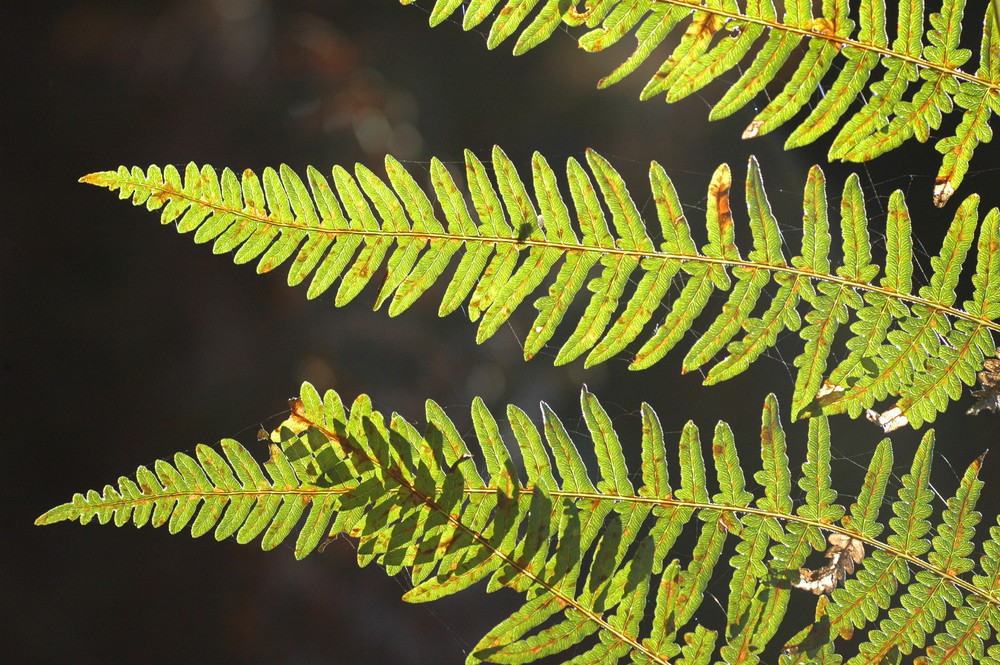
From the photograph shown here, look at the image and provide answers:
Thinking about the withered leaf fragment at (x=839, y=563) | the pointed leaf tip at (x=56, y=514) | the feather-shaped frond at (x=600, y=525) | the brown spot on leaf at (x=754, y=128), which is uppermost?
the brown spot on leaf at (x=754, y=128)

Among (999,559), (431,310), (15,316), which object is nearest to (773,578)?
(999,559)

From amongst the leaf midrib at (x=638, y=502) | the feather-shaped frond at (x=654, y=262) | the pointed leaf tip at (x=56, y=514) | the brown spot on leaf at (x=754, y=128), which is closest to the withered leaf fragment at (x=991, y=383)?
the feather-shaped frond at (x=654, y=262)

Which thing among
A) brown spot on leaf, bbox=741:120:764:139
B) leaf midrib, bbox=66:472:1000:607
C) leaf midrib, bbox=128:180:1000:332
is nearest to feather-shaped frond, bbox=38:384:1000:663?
leaf midrib, bbox=66:472:1000:607

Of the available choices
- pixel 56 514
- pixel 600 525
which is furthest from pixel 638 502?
pixel 56 514

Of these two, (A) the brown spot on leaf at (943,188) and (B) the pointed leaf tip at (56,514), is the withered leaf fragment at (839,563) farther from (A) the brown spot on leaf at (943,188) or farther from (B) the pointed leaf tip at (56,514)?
(B) the pointed leaf tip at (56,514)

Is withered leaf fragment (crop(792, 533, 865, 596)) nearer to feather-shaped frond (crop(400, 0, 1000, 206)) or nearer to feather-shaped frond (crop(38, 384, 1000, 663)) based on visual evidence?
feather-shaped frond (crop(38, 384, 1000, 663))

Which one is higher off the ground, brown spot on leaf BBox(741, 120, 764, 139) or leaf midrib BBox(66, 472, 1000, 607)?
brown spot on leaf BBox(741, 120, 764, 139)

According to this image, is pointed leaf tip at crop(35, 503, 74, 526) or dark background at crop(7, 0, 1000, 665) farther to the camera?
dark background at crop(7, 0, 1000, 665)

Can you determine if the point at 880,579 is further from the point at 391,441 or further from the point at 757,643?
the point at 391,441
